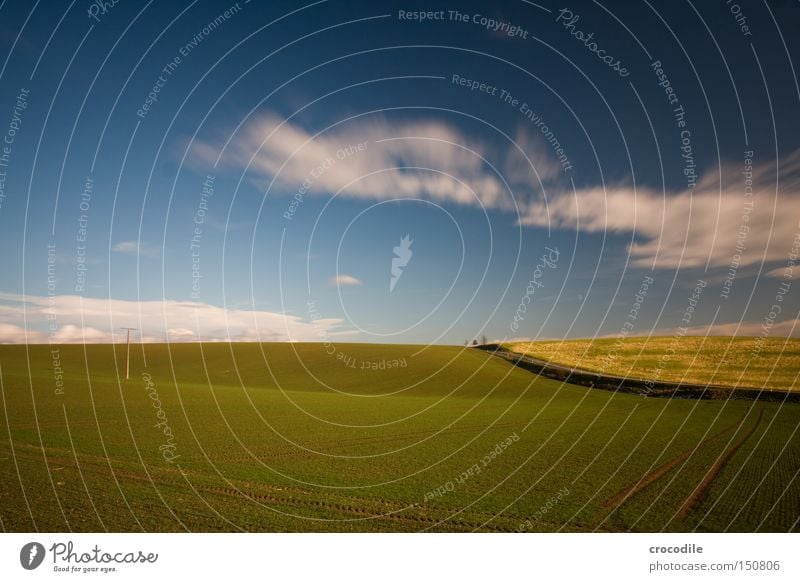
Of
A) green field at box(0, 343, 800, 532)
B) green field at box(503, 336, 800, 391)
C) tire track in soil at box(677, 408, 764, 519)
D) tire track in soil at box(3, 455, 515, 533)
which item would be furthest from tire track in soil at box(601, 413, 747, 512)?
green field at box(503, 336, 800, 391)

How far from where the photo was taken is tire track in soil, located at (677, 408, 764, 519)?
1508cm

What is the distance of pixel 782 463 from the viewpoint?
22219mm

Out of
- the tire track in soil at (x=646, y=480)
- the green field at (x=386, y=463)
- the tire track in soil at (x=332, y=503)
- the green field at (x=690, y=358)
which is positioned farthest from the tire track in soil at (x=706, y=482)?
the green field at (x=690, y=358)

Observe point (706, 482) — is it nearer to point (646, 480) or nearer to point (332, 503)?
point (646, 480)

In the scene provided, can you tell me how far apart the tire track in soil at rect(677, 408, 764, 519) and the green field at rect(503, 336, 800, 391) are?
129 feet

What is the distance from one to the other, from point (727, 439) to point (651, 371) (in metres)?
42.6

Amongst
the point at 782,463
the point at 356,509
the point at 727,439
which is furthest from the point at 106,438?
the point at 727,439

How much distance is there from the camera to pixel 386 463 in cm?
2064

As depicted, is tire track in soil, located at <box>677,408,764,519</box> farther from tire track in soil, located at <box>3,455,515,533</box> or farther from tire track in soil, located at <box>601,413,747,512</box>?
tire track in soil, located at <box>3,455,515,533</box>

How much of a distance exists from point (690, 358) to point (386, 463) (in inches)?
2999

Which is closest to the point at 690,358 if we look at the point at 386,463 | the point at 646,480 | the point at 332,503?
the point at 646,480

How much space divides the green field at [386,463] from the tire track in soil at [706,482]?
0.34 ft

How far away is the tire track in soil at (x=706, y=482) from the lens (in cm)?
1508
